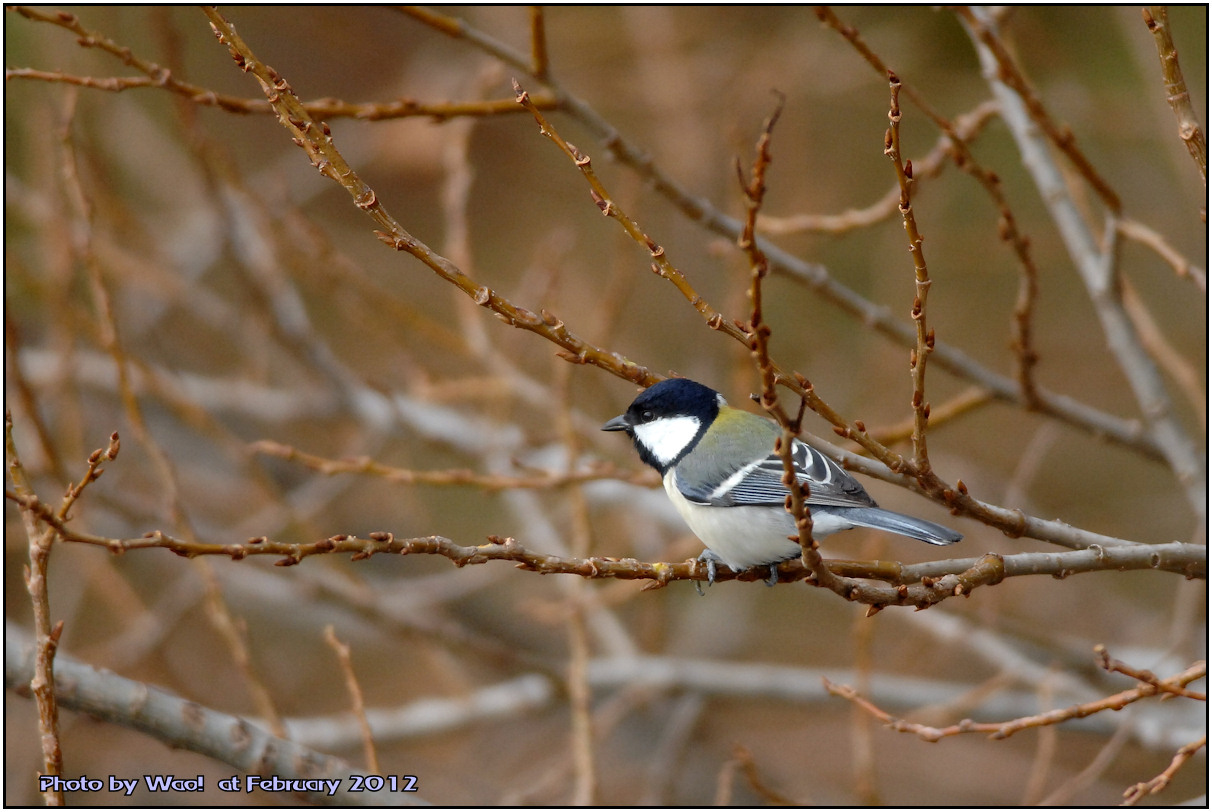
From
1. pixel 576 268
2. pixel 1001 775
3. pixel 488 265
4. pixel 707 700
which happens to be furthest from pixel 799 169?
pixel 1001 775

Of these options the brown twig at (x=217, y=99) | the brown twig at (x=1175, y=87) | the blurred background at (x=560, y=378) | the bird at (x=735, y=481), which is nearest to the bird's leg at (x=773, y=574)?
the bird at (x=735, y=481)

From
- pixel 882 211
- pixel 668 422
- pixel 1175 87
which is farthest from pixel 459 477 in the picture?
pixel 1175 87

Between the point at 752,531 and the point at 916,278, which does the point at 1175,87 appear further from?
the point at 752,531

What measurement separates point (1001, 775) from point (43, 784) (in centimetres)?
477

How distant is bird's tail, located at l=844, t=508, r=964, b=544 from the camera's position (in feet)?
6.75

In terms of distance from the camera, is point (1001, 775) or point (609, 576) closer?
point (609, 576)

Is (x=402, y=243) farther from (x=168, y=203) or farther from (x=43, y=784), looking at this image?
(x=168, y=203)

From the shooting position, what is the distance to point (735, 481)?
2.69 meters

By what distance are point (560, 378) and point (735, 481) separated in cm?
67

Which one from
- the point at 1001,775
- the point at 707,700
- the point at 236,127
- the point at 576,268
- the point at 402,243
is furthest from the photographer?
the point at 236,127

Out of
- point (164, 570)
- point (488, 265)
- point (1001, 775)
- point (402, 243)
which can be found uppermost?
point (488, 265)

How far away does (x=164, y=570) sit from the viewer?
571 centimetres

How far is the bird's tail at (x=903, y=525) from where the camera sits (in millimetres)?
2057

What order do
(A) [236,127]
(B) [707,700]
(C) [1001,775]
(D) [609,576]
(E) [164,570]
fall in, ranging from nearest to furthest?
(D) [609,576]
(B) [707,700]
(C) [1001,775]
(E) [164,570]
(A) [236,127]
